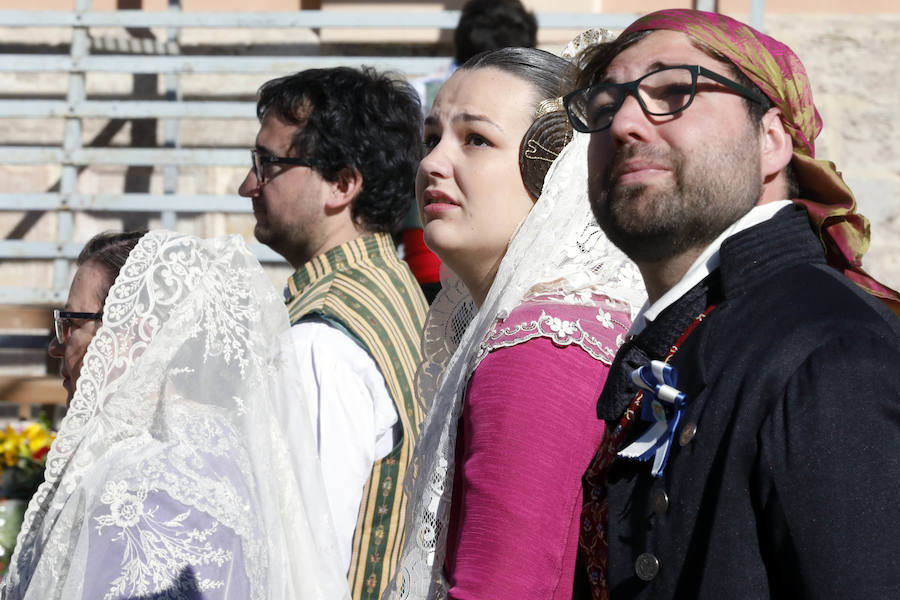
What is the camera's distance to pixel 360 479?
267cm

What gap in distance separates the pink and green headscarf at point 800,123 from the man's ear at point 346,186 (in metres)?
1.72

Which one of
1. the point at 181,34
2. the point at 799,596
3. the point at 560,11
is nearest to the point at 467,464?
the point at 799,596

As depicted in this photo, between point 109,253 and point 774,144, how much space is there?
1528 millimetres

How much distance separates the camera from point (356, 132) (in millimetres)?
3307

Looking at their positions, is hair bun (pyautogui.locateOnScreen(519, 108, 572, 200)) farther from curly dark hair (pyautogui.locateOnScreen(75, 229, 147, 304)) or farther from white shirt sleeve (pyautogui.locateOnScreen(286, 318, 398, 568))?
curly dark hair (pyautogui.locateOnScreen(75, 229, 147, 304))

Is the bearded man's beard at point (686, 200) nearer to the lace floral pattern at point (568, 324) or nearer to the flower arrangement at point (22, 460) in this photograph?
the lace floral pattern at point (568, 324)

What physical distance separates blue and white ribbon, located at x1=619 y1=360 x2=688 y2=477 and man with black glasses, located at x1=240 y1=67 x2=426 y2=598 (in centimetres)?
111

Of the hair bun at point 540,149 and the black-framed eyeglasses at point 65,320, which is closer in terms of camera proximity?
the hair bun at point 540,149

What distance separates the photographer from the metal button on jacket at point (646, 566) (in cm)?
131

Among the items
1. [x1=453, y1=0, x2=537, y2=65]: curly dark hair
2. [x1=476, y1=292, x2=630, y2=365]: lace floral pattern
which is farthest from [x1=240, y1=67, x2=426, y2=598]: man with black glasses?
[x1=453, y1=0, x2=537, y2=65]: curly dark hair

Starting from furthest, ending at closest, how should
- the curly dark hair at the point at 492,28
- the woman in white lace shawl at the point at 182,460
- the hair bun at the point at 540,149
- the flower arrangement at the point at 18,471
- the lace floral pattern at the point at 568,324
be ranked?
the curly dark hair at the point at 492,28 → the flower arrangement at the point at 18,471 → the hair bun at the point at 540,149 → the woman in white lace shawl at the point at 182,460 → the lace floral pattern at the point at 568,324

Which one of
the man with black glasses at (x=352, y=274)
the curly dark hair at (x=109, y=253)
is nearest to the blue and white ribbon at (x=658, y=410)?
the man with black glasses at (x=352, y=274)

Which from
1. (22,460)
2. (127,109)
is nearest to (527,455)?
(22,460)

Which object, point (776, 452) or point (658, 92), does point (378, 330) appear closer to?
point (658, 92)
